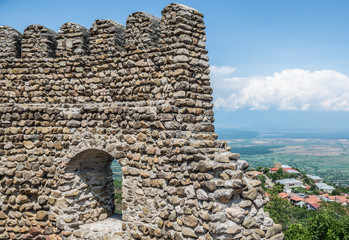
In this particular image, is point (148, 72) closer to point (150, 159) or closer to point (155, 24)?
point (155, 24)

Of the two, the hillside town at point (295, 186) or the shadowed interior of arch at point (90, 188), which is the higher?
the shadowed interior of arch at point (90, 188)

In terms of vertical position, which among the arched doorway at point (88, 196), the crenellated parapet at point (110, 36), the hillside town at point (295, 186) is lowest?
the hillside town at point (295, 186)

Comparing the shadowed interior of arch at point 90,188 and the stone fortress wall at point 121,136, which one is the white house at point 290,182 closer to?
the shadowed interior of arch at point 90,188

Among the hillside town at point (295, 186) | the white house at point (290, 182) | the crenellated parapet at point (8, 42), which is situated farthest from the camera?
the white house at point (290, 182)

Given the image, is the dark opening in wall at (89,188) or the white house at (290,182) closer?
the dark opening in wall at (89,188)

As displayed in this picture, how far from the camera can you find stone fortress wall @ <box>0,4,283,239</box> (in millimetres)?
4691

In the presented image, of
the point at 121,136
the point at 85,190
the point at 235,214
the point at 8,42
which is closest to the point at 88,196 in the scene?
the point at 85,190

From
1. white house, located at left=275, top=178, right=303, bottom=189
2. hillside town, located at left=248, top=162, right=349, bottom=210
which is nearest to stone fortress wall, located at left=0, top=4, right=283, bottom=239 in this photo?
hillside town, located at left=248, top=162, right=349, bottom=210

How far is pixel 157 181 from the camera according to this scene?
5.07 metres

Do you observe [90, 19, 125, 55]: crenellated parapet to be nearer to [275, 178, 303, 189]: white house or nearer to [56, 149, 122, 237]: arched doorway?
[56, 149, 122, 237]: arched doorway

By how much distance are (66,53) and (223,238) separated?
4.75 m

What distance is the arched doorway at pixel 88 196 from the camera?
586 cm

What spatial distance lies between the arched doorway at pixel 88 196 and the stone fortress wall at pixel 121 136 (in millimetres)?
21

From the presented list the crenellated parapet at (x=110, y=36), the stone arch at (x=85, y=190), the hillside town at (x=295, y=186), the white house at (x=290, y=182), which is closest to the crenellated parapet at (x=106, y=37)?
the crenellated parapet at (x=110, y=36)
